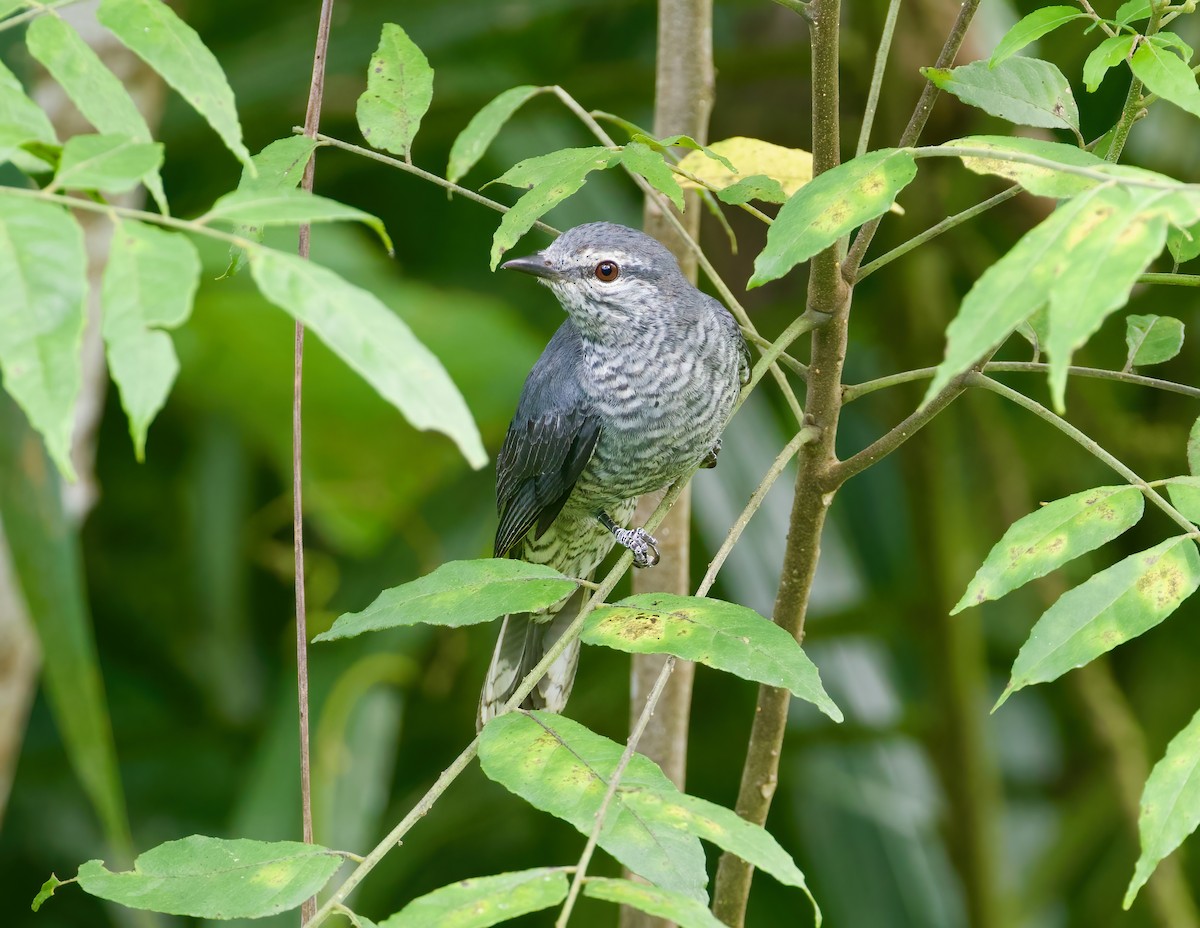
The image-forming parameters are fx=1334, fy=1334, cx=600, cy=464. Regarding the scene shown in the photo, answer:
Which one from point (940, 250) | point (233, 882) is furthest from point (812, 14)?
point (940, 250)

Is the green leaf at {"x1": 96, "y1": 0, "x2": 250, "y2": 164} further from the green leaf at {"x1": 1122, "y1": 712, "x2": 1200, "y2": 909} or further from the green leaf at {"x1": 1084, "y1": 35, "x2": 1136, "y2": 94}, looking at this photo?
the green leaf at {"x1": 1122, "y1": 712, "x2": 1200, "y2": 909}

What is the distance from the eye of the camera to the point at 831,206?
58.7 inches

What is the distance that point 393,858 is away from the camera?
475 cm

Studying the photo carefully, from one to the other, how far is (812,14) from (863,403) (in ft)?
11.0

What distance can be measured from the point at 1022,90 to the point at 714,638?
2.80ft

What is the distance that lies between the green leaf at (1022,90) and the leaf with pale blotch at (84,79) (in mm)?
1006

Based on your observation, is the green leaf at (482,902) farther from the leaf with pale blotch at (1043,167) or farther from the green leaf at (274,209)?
the leaf with pale blotch at (1043,167)

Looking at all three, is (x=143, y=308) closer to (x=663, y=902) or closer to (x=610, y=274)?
(x=663, y=902)

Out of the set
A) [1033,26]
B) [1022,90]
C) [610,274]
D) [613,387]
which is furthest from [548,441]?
[1033,26]

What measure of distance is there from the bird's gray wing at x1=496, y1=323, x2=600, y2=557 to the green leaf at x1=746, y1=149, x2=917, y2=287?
1448mm

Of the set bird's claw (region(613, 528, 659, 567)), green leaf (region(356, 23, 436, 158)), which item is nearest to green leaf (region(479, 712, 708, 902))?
green leaf (region(356, 23, 436, 158))

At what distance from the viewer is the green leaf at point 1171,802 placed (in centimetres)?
134

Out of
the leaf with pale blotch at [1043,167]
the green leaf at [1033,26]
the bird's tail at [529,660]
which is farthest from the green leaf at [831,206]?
the bird's tail at [529,660]

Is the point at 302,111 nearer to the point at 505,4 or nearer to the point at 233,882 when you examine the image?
the point at 505,4
